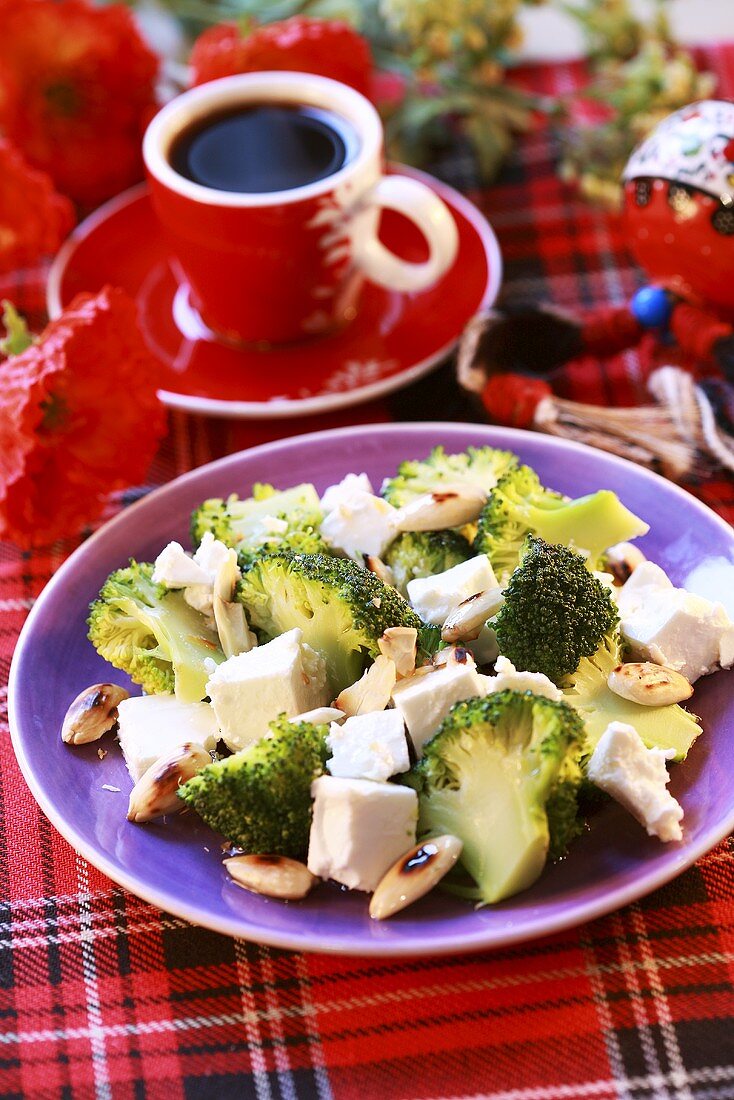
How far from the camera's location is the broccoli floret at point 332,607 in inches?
46.9

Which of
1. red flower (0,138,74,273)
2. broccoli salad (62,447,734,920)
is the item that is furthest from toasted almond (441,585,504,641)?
red flower (0,138,74,273)

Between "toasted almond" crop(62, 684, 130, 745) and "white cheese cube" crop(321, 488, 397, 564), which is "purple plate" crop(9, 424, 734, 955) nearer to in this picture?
"toasted almond" crop(62, 684, 130, 745)

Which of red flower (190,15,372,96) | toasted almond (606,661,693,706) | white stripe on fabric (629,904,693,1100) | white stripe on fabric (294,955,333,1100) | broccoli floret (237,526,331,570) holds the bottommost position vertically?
white stripe on fabric (629,904,693,1100)

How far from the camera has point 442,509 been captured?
4.42ft

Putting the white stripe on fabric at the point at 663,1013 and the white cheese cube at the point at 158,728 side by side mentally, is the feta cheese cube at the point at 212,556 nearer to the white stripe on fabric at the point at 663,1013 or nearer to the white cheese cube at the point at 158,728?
the white cheese cube at the point at 158,728

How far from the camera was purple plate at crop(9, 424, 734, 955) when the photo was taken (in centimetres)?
102

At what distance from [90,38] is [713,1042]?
6.23 feet

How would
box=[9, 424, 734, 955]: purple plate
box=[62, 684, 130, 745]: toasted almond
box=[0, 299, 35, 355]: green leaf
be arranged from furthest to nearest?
box=[0, 299, 35, 355]: green leaf, box=[62, 684, 130, 745]: toasted almond, box=[9, 424, 734, 955]: purple plate

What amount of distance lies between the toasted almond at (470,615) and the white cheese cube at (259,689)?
0.16m

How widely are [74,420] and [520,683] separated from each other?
29.8 inches

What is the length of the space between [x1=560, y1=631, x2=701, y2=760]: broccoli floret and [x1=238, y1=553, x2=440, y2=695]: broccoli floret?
159 mm

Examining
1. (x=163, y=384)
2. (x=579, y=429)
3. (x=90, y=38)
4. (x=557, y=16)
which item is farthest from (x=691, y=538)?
(x=557, y=16)

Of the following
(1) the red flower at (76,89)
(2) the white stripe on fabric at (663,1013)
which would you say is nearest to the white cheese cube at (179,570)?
(2) the white stripe on fabric at (663,1013)

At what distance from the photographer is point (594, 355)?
5.90 feet
